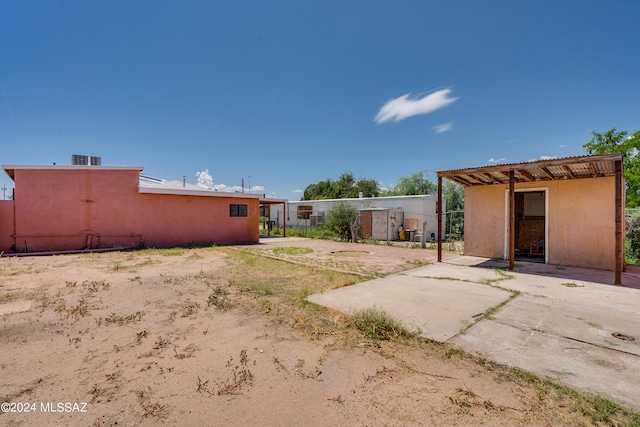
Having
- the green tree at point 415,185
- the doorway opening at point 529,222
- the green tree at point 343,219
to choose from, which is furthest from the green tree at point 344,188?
the doorway opening at point 529,222

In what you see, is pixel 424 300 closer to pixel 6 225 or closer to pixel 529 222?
pixel 529 222

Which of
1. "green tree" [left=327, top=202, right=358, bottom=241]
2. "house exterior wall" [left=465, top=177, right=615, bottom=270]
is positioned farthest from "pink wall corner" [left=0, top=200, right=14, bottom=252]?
"house exterior wall" [left=465, top=177, right=615, bottom=270]

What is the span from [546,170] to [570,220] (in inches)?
75.0

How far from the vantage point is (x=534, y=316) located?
4.19 meters

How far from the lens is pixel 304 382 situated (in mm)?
2580

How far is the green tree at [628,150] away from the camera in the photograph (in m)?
18.4

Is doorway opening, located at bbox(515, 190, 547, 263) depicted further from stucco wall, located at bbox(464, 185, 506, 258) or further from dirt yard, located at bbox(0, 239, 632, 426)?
dirt yard, located at bbox(0, 239, 632, 426)

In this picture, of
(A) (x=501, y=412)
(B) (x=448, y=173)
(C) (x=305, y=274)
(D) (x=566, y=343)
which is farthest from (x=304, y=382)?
(B) (x=448, y=173)

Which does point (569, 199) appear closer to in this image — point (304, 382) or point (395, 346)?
point (395, 346)

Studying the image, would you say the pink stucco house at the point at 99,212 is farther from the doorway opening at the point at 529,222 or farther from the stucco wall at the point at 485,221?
the doorway opening at the point at 529,222

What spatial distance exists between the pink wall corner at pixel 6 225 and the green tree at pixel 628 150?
3078cm

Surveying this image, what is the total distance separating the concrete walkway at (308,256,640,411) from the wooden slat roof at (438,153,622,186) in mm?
2756

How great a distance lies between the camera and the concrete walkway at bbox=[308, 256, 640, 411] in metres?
2.80

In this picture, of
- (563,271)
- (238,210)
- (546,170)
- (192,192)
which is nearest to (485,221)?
(546,170)
